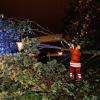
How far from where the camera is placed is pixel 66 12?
1189 centimetres

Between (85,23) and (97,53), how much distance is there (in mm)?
1633

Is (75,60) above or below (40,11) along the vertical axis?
below

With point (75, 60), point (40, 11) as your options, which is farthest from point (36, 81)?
point (40, 11)

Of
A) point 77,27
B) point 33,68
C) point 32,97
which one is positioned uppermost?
point 77,27

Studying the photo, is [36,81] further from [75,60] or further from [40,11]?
[40,11]

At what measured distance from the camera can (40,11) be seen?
12.9m

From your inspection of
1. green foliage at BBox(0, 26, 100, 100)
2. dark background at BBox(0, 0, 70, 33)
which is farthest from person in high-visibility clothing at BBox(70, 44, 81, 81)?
dark background at BBox(0, 0, 70, 33)

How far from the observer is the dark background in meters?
12.8

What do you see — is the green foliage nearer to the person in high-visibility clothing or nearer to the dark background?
the person in high-visibility clothing

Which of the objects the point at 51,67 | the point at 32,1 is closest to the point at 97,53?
the point at 51,67

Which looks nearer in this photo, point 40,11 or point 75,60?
point 75,60

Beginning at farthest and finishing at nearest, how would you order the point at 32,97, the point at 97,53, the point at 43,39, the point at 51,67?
the point at 43,39, the point at 97,53, the point at 51,67, the point at 32,97

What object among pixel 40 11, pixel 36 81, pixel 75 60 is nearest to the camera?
pixel 75 60

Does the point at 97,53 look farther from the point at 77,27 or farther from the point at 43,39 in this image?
the point at 43,39
